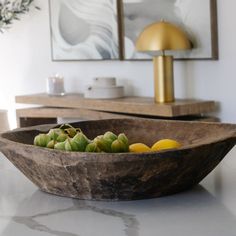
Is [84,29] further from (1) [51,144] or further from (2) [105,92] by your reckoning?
(1) [51,144]

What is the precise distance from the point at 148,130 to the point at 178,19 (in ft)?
5.29

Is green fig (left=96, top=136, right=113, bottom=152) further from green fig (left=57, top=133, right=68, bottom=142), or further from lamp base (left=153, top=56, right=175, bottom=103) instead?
lamp base (left=153, top=56, right=175, bottom=103)

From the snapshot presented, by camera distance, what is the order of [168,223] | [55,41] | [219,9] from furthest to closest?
[55,41] < [219,9] < [168,223]

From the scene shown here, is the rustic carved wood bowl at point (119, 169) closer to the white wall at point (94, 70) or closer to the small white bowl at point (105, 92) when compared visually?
the white wall at point (94, 70)

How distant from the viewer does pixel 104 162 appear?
0.93m

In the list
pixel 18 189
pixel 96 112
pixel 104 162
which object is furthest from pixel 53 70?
pixel 104 162

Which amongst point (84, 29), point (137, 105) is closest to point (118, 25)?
point (84, 29)

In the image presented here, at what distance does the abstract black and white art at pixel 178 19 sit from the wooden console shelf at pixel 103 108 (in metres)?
0.25

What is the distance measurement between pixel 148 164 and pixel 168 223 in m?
0.11

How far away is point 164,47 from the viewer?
2623 mm

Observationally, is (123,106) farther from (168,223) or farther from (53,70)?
(168,223)

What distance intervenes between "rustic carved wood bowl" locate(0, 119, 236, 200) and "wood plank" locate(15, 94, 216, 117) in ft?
4.71

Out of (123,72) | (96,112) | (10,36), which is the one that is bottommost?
(96,112)

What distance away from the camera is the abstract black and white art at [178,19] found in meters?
2.68
